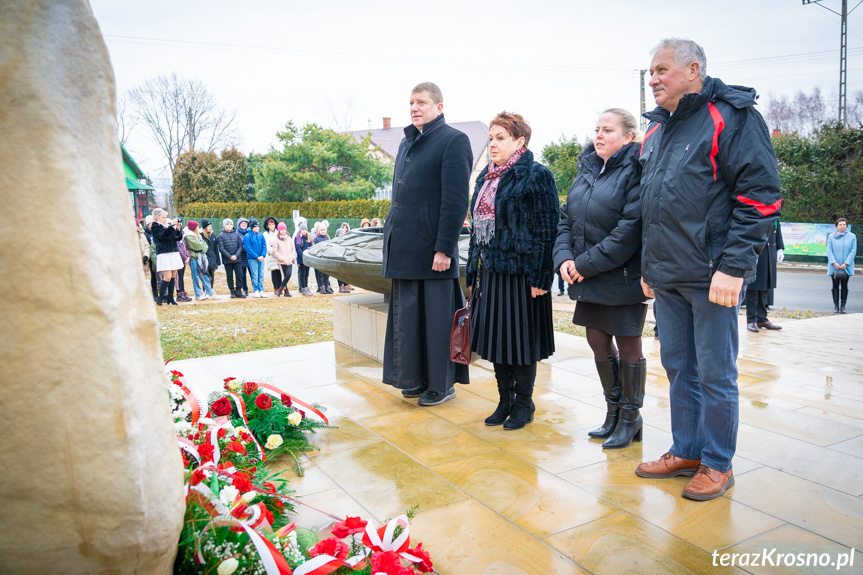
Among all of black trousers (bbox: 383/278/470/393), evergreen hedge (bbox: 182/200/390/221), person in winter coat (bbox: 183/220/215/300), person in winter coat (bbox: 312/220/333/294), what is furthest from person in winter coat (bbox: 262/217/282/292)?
evergreen hedge (bbox: 182/200/390/221)

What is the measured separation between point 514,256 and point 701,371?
1212 mm

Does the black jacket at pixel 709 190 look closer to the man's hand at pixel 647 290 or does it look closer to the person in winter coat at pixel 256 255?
the man's hand at pixel 647 290

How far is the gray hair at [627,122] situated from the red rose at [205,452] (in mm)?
2566

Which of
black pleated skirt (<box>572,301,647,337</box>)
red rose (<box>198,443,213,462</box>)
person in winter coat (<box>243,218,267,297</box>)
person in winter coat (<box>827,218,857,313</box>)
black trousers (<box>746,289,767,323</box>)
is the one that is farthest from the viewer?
person in winter coat (<box>243,218,267,297</box>)

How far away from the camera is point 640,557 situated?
7.58ft

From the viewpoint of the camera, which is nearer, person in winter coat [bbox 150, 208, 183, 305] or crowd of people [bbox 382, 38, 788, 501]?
crowd of people [bbox 382, 38, 788, 501]

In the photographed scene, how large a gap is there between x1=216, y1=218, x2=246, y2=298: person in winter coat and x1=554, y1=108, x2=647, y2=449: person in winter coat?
33.1 feet

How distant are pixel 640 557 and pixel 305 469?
166 cm

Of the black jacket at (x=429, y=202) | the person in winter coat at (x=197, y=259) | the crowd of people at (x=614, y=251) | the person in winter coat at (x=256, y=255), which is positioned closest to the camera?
the crowd of people at (x=614, y=251)

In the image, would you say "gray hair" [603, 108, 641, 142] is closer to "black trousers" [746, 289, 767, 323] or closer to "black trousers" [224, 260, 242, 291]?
"black trousers" [746, 289, 767, 323]

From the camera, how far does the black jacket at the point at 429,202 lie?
13.4ft

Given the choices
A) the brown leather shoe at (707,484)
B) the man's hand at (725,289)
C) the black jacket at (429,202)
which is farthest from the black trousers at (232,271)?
the man's hand at (725,289)

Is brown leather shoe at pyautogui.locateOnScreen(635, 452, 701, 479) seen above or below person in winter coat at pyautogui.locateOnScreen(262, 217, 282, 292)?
below

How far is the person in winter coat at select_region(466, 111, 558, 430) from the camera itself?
359 cm
